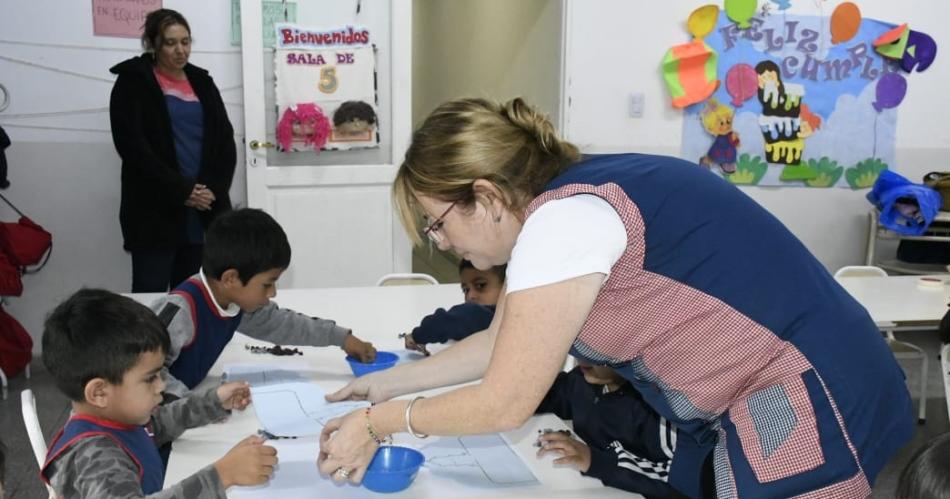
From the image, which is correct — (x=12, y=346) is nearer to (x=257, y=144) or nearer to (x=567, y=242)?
(x=257, y=144)

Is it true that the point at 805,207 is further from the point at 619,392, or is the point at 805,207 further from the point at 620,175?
the point at 620,175

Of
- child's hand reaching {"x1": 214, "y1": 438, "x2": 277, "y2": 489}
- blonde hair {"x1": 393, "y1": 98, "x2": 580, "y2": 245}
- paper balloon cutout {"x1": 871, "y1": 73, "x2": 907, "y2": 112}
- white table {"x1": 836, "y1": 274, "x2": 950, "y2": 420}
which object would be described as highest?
paper balloon cutout {"x1": 871, "y1": 73, "x2": 907, "y2": 112}

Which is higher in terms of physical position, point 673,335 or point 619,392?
point 673,335

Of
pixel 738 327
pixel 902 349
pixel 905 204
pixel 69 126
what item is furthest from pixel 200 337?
pixel 905 204

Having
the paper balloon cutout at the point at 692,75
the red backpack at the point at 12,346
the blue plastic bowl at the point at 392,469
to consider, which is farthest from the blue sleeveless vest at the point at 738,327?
the paper balloon cutout at the point at 692,75

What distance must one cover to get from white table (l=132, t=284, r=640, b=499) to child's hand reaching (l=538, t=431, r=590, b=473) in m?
0.02

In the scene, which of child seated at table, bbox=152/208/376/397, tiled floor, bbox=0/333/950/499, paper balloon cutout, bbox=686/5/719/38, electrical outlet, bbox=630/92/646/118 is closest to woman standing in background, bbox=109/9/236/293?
tiled floor, bbox=0/333/950/499

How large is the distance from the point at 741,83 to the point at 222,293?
162 inches

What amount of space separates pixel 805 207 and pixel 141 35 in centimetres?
417

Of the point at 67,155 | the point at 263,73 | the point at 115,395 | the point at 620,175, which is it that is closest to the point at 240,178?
the point at 263,73

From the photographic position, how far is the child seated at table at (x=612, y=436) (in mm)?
1588

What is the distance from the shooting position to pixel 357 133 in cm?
483

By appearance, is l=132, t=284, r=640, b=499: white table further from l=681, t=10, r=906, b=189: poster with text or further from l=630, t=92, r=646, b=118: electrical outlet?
l=681, t=10, r=906, b=189: poster with text

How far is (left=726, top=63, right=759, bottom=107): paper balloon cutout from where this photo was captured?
213 inches
